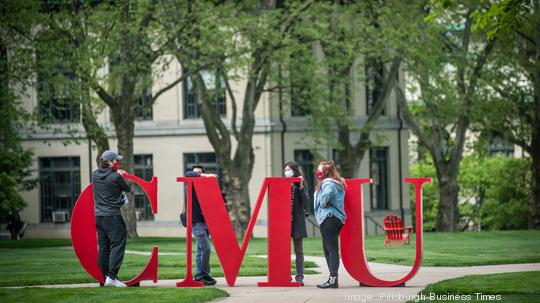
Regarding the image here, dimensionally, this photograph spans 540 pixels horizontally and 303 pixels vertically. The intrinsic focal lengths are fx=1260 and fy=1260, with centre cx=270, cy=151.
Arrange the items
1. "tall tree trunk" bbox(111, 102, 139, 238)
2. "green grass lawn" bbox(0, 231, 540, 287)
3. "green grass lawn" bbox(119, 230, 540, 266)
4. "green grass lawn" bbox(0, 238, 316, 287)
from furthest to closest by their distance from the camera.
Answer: "tall tree trunk" bbox(111, 102, 139, 238) → "green grass lawn" bbox(119, 230, 540, 266) → "green grass lawn" bbox(0, 231, 540, 287) → "green grass lawn" bbox(0, 238, 316, 287)

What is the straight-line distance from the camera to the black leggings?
57.2ft

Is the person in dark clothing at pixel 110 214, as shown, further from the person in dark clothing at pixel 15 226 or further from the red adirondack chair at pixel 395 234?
the person in dark clothing at pixel 15 226

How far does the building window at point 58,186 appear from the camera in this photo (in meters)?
52.3

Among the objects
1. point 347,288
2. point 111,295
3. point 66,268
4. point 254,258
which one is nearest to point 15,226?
point 254,258

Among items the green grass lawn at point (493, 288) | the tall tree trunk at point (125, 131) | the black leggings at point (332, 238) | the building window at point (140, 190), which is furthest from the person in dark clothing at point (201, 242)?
the building window at point (140, 190)

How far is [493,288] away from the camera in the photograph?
16.1 m

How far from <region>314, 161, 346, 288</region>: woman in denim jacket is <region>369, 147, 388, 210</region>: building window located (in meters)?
35.9

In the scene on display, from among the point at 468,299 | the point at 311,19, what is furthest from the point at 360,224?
the point at 311,19

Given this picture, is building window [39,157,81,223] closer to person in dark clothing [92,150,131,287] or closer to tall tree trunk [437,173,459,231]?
tall tree trunk [437,173,459,231]

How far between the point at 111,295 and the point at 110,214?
1.68 m

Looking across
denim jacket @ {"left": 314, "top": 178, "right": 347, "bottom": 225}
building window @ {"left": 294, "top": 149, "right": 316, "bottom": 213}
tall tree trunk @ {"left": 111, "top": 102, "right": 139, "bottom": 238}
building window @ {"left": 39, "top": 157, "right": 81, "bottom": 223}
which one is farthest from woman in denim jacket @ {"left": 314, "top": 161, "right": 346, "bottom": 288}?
building window @ {"left": 39, "top": 157, "right": 81, "bottom": 223}

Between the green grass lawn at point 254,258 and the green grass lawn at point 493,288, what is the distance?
3.93 meters

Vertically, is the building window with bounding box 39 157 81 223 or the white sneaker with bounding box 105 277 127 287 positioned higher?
the building window with bounding box 39 157 81 223

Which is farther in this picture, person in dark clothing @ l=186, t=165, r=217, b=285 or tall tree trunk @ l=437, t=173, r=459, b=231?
tall tree trunk @ l=437, t=173, r=459, b=231
